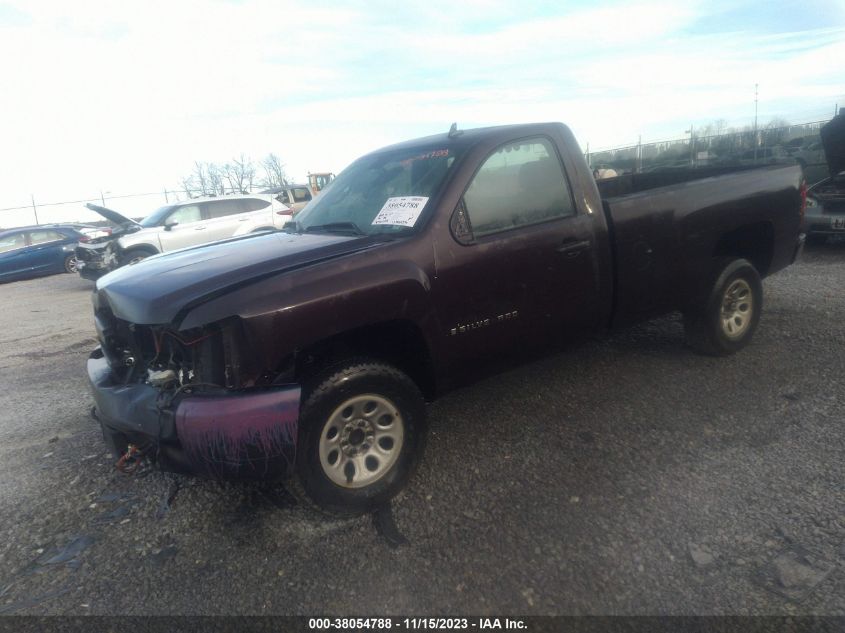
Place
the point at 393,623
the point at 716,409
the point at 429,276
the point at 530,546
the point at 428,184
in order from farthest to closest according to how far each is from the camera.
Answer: the point at 716,409 < the point at 428,184 < the point at 429,276 < the point at 530,546 < the point at 393,623

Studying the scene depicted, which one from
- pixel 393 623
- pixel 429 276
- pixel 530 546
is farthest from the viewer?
pixel 429 276

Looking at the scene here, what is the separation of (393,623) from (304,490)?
2.51 ft

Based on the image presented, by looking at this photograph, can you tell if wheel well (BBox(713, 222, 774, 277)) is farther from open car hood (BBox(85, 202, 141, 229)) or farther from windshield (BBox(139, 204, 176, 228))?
windshield (BBox(139, 204, 176, 228))

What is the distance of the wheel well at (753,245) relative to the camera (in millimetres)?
4660

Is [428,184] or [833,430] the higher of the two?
[428,184]

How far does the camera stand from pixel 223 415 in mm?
2438

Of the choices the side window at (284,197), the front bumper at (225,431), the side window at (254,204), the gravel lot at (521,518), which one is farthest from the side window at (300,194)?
the front bumper at (225,431)

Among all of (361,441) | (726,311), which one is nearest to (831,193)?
(726,311)

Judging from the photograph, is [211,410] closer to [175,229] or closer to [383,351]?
[383,351]

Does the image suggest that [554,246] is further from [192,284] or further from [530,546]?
[192,284]

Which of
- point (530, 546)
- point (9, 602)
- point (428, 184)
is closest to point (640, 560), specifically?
point (530, 546)

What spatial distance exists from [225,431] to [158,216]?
428 inches

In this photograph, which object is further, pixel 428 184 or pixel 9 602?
pixel 428 184

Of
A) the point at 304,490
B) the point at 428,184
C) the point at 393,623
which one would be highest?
the point at 428,184
